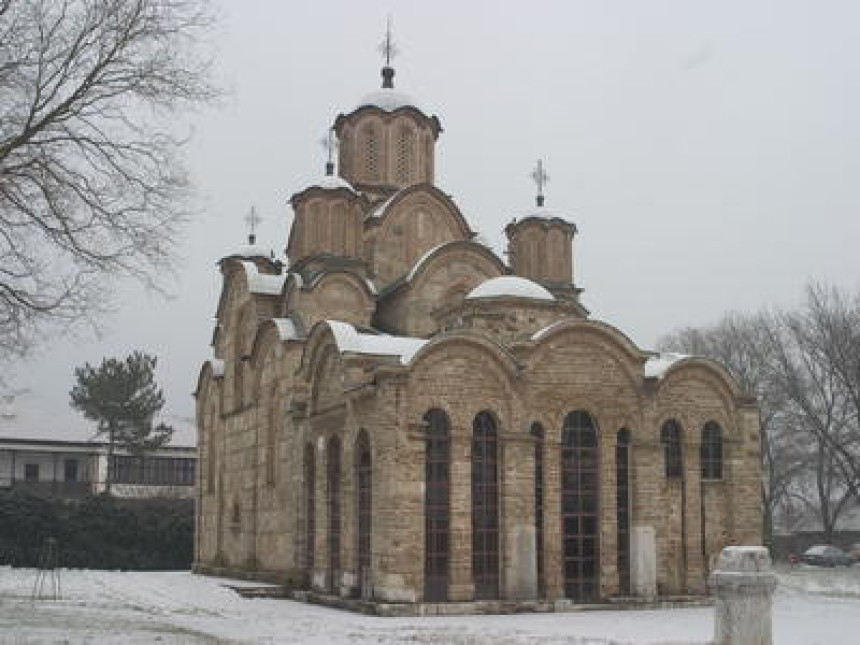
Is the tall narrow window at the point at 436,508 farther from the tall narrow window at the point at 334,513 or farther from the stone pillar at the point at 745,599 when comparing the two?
the stone pillar at the point at 745,599

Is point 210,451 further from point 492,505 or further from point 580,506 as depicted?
point 580,506

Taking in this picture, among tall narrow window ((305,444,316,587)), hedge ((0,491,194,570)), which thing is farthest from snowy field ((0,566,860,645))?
hedge ((0,491,194,570))

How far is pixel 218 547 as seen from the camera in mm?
27078

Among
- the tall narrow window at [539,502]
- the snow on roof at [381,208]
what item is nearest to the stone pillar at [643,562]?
the tall narrow window at [539,502]

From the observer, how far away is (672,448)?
1969 centimetres

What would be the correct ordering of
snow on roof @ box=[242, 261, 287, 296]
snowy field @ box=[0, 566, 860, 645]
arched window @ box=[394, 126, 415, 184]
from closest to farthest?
snowy field @ box=[0, 566, 860, 645], snow on roof @ box=[242, 261, 287, 296], arched window @ box=[394, 126, 415, 184]

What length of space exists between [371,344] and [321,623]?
19.2ft

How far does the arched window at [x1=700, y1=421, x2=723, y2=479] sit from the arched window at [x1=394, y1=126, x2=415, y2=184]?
1129 cm

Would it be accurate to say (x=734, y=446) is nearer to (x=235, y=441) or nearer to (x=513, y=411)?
(x=513, y=411)

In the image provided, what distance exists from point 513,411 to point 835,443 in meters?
18.9

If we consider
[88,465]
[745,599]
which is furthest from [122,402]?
[745,599]

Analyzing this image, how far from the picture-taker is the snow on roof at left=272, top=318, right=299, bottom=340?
894 inches

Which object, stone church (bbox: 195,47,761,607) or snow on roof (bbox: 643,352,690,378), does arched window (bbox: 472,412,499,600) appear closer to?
stone church (bbox: 195,47,761,607)

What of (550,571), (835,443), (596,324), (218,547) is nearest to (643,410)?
(596,324)
